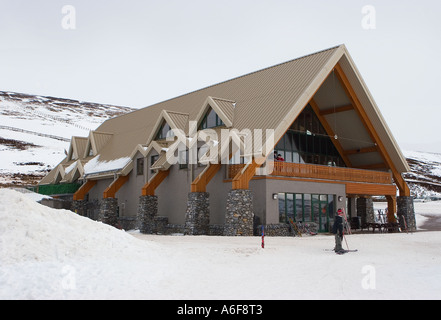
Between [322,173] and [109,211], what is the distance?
16.2 meters

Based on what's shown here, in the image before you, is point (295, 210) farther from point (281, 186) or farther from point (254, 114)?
point (254, 114)

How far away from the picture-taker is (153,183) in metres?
29.7

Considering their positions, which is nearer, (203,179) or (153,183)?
(203,179)

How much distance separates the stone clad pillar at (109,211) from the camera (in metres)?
33.0

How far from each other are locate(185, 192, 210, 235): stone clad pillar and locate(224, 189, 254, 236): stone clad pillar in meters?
2.78

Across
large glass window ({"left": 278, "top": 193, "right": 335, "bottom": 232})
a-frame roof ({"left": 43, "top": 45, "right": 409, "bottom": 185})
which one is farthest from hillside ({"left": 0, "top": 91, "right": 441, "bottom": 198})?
large glass window ({"left": 278, "top": 193, "right": 335, "bottom": 232})

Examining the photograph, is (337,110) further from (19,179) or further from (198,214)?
(19,179)

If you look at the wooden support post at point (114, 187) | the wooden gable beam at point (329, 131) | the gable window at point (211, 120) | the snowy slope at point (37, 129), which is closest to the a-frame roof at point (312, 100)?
the wooden gable beam at point (329, 131)

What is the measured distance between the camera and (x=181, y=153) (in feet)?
94.2

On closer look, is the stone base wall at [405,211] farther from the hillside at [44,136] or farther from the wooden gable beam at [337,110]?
the hillside at [44,136]

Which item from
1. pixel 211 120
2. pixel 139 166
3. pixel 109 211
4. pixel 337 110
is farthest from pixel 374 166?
pixel 109 211

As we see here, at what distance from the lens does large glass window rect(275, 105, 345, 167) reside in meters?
28.5

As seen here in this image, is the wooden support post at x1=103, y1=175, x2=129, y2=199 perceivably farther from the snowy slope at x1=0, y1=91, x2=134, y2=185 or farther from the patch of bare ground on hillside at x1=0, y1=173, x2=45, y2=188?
the snowy slope at x1=0, y1=91, x2=134, y2=185

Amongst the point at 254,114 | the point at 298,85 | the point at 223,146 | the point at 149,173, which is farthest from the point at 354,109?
the point at 149,173
